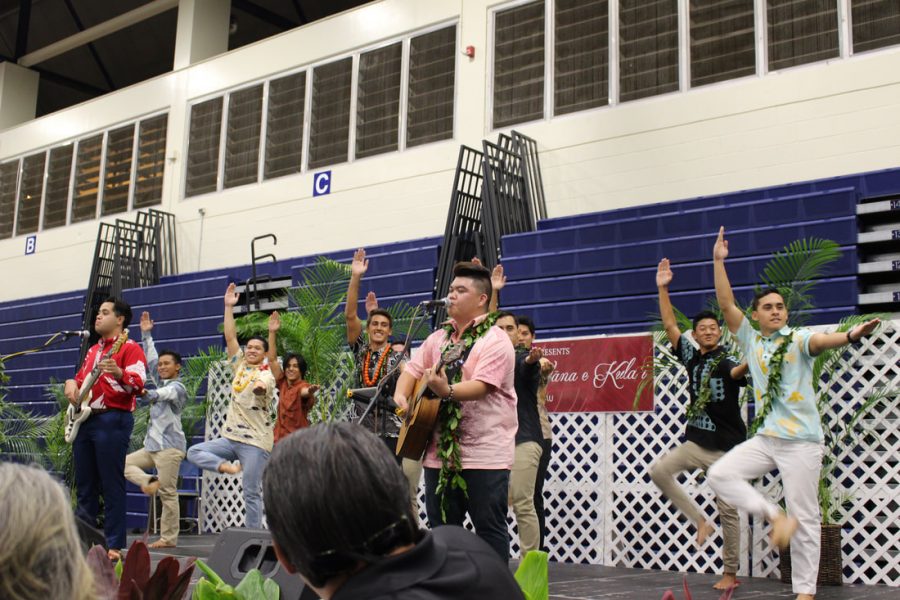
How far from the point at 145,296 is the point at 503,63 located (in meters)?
5.97

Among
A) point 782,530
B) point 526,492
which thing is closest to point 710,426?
point 526,492

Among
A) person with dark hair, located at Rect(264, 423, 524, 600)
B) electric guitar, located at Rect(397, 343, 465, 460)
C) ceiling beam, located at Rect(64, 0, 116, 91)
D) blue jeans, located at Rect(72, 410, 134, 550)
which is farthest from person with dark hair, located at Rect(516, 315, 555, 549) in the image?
ceiling beam, located at Rect(64, 0, 116, 91)

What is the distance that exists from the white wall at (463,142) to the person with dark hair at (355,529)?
316 inches

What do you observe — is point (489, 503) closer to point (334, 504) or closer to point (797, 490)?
point (797, 490)

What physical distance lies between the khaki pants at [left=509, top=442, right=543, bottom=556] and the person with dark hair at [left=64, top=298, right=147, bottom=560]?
2350 millimetres

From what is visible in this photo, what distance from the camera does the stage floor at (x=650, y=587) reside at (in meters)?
5.23

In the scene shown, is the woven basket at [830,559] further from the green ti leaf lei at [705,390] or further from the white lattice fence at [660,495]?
the green ti leaf lei at [705,390]

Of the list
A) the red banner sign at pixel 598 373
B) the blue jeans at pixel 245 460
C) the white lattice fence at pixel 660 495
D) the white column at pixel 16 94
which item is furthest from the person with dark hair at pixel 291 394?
the white column at pixel 16 94

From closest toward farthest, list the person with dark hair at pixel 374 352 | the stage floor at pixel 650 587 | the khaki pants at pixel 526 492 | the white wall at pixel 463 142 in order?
the stage floor at pixel 650 587 → the khaki pants at pixel 526 492 → the person with dark hair at pixel 374 352 → the white wall at pixel 463 142

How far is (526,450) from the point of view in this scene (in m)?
5.80

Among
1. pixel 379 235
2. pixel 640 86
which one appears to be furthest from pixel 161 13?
pixel 640 86

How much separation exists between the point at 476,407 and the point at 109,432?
271 centimetres

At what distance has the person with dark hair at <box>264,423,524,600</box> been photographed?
4.27ft

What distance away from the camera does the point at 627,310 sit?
8.57m
